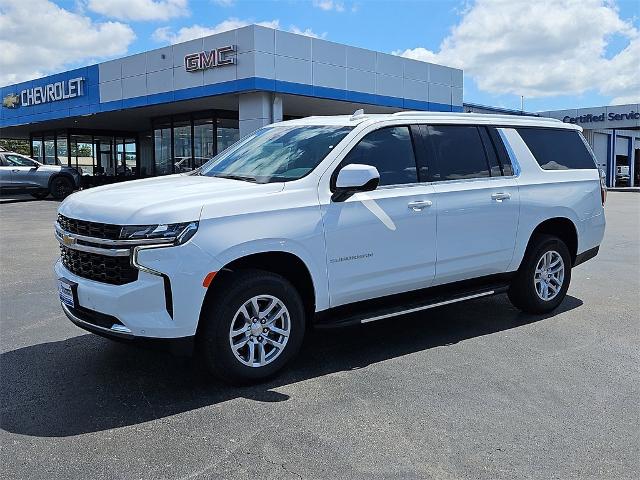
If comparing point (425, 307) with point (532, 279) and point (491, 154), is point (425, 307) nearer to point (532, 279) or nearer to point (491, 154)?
point (532, 279)

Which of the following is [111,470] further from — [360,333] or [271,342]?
[360,333]

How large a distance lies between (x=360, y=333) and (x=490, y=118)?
99.5 inches

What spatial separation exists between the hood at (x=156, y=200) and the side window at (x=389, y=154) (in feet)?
2.76

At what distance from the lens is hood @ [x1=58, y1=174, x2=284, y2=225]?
3.90 metres

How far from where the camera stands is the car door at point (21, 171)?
2205cm

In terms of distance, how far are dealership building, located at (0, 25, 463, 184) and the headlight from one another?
16.2 m

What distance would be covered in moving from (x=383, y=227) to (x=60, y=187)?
69.2 feet

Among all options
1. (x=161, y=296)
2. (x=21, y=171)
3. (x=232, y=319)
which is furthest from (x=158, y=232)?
(x=21, y=171)

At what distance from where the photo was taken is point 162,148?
1113 inches

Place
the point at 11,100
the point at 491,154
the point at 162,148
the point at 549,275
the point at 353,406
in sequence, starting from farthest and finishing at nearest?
the point at 11,100
the point at 162,148
the point at 549,275
the point at 491,154
the point at 353,406

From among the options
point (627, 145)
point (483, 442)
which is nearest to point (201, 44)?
point (483, 442)

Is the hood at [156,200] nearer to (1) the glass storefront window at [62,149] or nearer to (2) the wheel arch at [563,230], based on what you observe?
(2) the wheel arch at [563,230]

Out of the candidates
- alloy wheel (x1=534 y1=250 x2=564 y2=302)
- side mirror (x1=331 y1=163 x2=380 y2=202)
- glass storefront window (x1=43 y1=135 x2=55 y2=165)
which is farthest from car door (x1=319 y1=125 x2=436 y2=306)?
glass storefront window (x1=43 y1=135 x2=55 y2=165)

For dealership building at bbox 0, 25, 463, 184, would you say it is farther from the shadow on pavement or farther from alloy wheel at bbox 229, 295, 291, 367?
alloy wheel at bbox 229, 295, 291, 367
